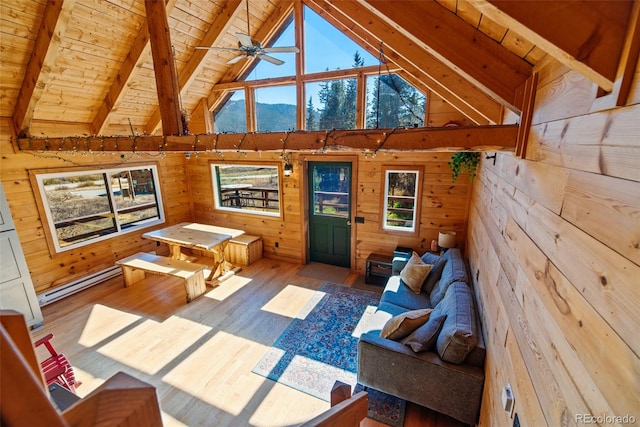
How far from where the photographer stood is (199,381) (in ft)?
9.20

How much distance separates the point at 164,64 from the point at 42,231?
3.38 metres

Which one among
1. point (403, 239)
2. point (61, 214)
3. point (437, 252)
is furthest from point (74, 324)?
point (437, 252)

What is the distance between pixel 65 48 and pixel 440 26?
4.22 m

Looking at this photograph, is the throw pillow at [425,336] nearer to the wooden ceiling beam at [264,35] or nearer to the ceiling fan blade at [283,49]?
the ceiling fan blade at [283,49]

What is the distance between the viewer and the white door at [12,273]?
340 centimetres

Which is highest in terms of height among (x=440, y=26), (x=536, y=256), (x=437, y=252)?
(x=440, y=26)

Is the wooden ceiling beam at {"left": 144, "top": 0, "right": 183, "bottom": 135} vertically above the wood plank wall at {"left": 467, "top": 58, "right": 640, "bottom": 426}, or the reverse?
the wooden ceiling beam at {"left": 144, "top": 0, "right": 183, "bottom": 135}

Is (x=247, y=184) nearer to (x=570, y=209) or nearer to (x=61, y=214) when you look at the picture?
(x=61, y=214)

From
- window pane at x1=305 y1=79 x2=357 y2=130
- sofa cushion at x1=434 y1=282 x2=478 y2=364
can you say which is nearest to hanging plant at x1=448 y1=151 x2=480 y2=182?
window pane at x1=305 y1=79 x2=357 y2=130

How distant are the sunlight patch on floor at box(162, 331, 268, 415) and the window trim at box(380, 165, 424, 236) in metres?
2.62

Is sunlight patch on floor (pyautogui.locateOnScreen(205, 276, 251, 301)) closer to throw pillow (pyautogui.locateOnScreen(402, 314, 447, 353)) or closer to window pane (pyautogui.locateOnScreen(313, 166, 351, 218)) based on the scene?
window pane (pyautogui.locateOnScreen(313, 166, 351, 218))

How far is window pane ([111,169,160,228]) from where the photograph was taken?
5.21 meters

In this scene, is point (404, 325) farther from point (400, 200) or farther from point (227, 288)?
point (227, 288)

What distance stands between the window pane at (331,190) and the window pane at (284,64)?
167cm
